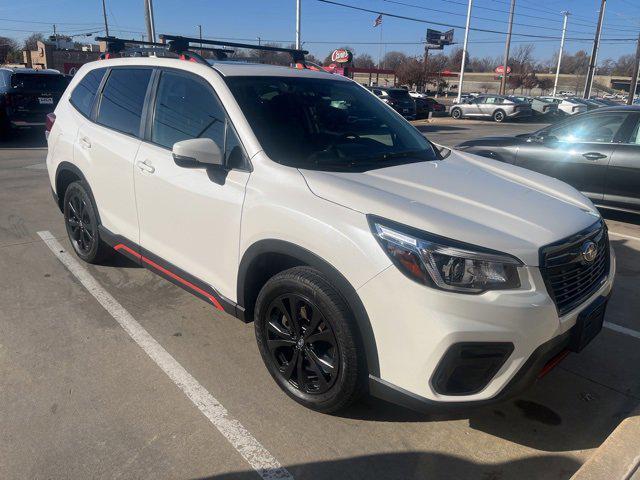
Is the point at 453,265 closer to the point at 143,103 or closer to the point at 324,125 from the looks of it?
the point at 324,125

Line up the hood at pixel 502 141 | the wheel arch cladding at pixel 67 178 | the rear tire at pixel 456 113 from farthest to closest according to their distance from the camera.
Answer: the rear tire at pixel 456 113
the hood at pixel 502 141
the wheel arch cladding at pixel 67 178

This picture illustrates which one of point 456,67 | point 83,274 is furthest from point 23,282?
point 456,67

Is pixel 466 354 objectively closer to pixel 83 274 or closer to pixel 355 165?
pixel 355 165

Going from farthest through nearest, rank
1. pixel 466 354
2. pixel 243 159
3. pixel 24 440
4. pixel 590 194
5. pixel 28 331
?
pixel 590 194 < pixel 28 331 < pixel 243 159 < pixel 24 440 < pixel 466 354

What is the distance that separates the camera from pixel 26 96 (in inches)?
500

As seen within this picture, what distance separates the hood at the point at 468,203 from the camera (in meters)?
2.29

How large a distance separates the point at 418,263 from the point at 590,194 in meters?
5.29

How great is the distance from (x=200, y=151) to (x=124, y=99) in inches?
61.0

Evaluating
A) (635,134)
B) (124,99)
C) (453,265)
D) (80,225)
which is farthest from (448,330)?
(635,134)

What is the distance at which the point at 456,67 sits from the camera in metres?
91.6

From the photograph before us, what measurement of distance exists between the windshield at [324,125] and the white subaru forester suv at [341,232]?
0.01 metres

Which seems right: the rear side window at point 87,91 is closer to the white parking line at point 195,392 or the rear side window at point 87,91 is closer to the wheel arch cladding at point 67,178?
the wheel arch cladding at point 67,178

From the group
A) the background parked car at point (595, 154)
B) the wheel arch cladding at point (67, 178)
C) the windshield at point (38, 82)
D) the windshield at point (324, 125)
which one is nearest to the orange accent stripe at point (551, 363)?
the windshield at point (324, 125)

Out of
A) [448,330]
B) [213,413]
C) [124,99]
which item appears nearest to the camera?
[448,330]
